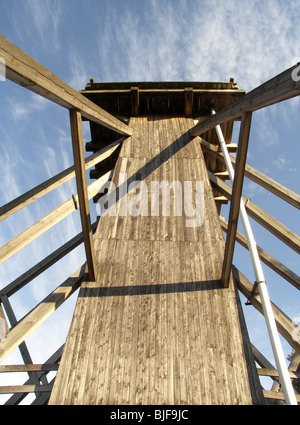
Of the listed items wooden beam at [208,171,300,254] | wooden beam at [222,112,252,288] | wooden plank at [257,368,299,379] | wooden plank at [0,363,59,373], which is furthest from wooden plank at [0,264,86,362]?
wooden beam at [208,171,300,254]

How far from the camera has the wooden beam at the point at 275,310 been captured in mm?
4379

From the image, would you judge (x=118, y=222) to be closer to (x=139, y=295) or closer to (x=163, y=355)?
(x=139, y=295)

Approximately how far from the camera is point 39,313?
4.56 metres

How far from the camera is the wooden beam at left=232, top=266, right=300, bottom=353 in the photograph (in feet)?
14.4

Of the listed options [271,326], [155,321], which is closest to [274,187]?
[271,326]

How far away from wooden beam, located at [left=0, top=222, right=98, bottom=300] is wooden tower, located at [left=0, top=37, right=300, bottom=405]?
0.03 m

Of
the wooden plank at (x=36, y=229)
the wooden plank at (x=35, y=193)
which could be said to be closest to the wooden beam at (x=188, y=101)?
the wooden plank at (x=35, y=193)

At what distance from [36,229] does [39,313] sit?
1.32 metres

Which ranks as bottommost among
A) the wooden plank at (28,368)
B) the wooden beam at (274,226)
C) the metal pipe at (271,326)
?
the wooden plank at (28,368)

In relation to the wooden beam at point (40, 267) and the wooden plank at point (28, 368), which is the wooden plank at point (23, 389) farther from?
the wooden beam at point (40, 267)

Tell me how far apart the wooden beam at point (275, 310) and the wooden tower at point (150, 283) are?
2 centimetres

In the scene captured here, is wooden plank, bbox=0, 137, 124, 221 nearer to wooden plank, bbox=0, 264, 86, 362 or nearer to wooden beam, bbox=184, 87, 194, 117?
wooden plank, bbox=0, 264, 86, 362
